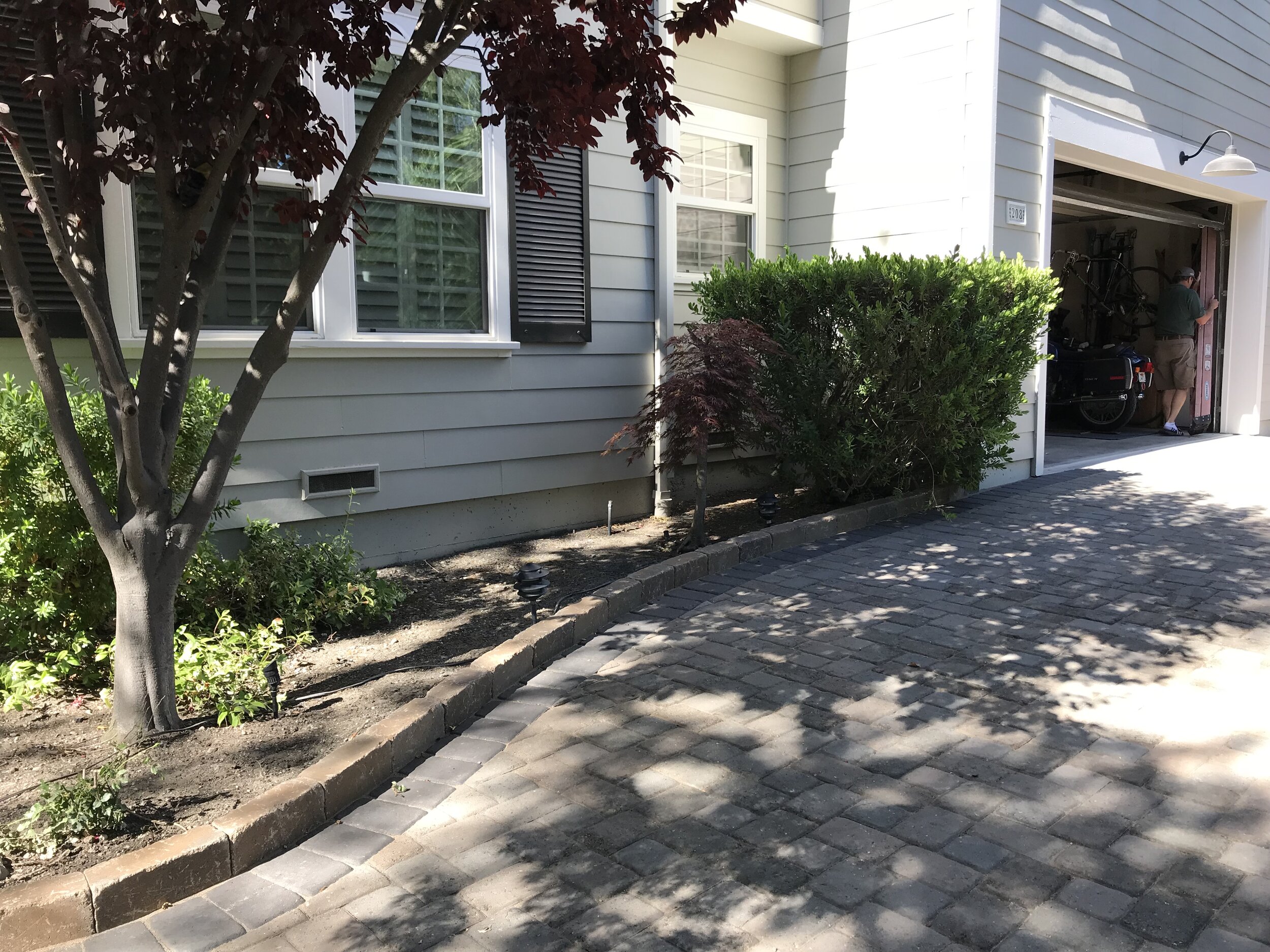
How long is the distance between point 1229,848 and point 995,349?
4.70 m

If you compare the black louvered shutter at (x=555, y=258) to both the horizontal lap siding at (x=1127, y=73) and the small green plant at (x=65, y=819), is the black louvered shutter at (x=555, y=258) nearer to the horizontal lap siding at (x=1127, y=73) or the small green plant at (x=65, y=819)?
the horizontal lap siding at (x=1127, y=73)

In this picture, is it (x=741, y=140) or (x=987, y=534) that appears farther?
(x=741, y=140)

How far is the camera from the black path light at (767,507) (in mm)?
6703

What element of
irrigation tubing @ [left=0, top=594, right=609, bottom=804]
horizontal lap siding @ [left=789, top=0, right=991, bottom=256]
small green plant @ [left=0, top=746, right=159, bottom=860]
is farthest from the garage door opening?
small green plant @ [left=0, top=746, right=159, bottom=860]

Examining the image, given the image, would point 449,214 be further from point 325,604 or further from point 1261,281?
point 1261,281

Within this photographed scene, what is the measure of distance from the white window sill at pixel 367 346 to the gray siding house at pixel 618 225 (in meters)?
0.02

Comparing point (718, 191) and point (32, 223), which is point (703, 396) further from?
point (718, 191)

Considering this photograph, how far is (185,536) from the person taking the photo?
12.0 ft

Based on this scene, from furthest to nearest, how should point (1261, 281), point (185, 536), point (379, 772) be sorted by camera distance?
point (1261, 281), point (185, 536), point (379, 772)

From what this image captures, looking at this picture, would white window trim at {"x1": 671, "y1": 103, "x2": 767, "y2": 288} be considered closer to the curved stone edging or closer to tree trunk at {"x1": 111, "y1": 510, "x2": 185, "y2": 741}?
the curved stone edging

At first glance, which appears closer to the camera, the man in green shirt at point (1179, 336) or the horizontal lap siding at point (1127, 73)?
the horizontal lap siding at point (1127, 73)

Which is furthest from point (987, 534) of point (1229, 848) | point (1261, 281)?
point (1261, 281)

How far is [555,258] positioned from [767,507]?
2298 mm

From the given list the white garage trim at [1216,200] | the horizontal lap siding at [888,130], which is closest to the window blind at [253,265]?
the horizontal lap siding at [888,130]
